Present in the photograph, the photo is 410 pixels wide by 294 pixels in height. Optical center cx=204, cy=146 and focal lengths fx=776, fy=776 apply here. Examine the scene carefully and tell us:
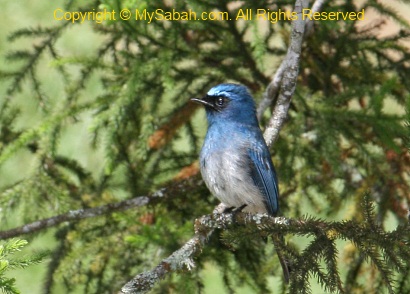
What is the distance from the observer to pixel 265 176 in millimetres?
4637

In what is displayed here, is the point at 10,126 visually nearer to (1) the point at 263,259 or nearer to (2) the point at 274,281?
(1) the point at 263,259

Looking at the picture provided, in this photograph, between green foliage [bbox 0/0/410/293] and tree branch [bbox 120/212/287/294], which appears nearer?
tree branch [bbox 120/212/287/294]

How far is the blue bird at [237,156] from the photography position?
4555 millimetres

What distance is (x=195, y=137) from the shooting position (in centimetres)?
564

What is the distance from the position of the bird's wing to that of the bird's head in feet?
0.91

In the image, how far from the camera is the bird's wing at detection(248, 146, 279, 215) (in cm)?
458

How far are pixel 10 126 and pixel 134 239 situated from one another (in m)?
1.65

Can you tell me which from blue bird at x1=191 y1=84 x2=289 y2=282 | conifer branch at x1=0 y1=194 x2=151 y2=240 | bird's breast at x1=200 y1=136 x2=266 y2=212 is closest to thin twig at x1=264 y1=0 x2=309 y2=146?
blue bird at x1=191 y1=84 x2=289 y2=282

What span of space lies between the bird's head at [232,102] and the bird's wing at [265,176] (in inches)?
10.9

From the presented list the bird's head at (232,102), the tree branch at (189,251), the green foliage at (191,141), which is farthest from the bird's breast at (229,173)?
the tree branch at (189,251)

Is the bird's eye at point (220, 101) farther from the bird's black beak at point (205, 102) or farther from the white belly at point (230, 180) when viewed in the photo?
the white belly at point (230, 180)

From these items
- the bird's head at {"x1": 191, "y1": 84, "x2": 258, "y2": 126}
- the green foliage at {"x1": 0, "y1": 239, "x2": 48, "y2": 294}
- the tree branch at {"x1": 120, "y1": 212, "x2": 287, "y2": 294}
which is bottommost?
the tree branch at {"x1": 120, "y1": 212, "x2": 287, "y2": 294}

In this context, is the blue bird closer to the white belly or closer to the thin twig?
the white belly

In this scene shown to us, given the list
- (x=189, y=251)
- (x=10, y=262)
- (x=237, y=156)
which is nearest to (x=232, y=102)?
(x=237, y=156)
